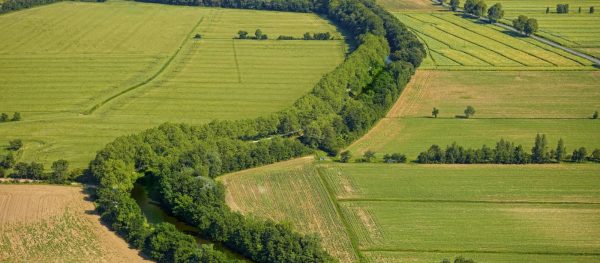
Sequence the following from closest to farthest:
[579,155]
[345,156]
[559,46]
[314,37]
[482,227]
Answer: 1. [482,227]
2. [345,156]
3. [579,155]
4. [559,46]
5. [314,37]

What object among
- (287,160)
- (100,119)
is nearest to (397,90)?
(287,160)

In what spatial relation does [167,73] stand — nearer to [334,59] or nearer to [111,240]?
[334,59]

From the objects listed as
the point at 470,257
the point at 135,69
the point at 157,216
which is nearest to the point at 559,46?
the point at 135,69

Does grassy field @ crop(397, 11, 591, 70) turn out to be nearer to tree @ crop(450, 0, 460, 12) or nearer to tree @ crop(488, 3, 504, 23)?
tree @ crop(488, 3, 504, 23)

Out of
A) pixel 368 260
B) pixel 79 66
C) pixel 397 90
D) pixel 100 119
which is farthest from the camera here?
pixel 79 66

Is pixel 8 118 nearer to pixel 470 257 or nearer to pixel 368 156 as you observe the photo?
pixel 368 156

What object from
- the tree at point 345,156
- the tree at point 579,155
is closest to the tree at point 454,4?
the tree at point 579,155
